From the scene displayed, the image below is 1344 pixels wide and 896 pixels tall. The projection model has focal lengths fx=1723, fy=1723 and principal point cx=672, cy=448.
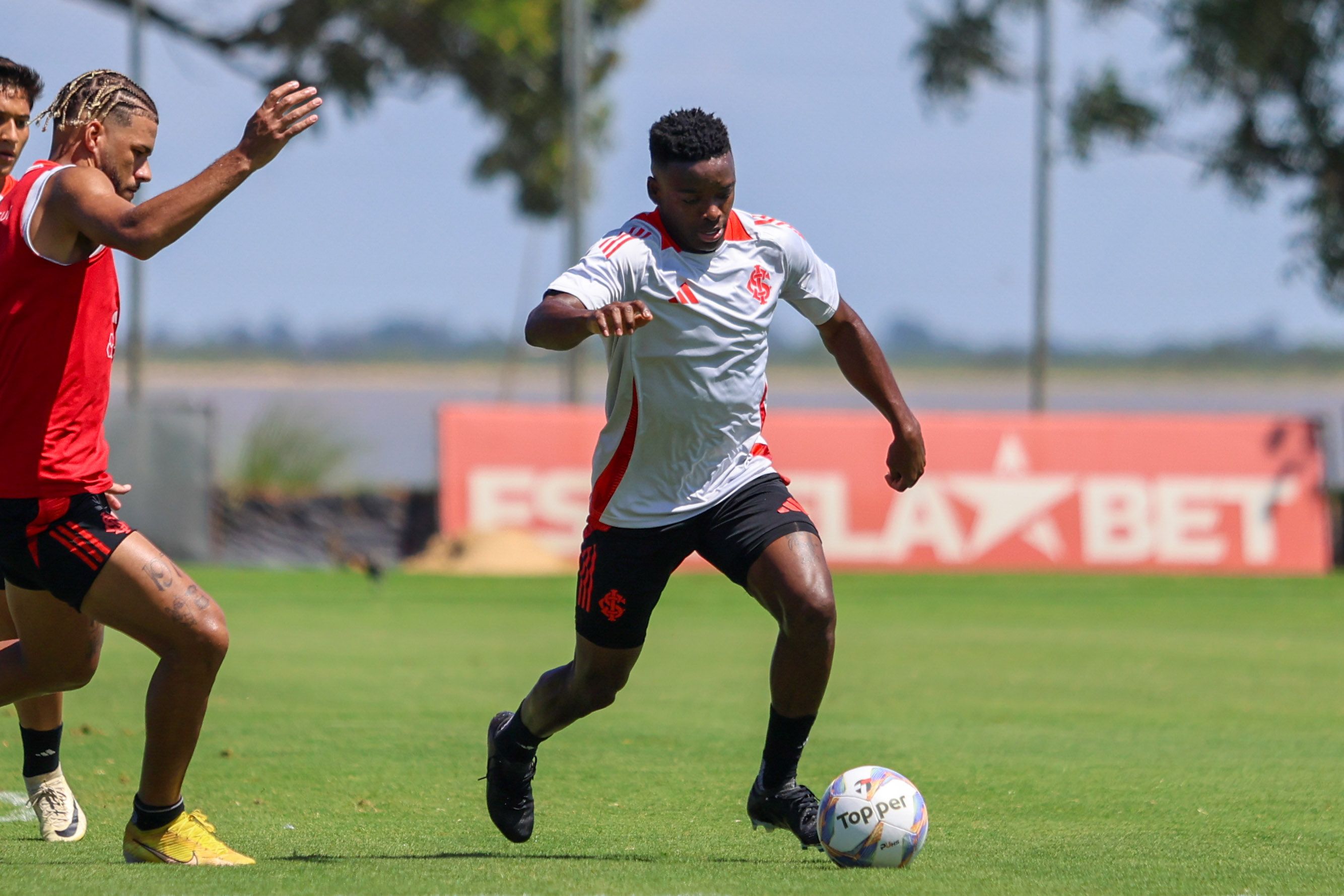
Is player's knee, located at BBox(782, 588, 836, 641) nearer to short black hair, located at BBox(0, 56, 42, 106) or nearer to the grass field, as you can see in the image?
the grass field

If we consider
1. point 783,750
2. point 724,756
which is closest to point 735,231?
point 783,750

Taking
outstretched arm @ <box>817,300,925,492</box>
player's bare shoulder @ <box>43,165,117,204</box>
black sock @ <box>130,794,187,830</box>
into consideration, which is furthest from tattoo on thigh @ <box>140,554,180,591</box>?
outstretched arm @ <box>817,300,925,492</box>

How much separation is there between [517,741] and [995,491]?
Answer: 13.2 metres

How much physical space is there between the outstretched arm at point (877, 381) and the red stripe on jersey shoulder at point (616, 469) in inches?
30.4

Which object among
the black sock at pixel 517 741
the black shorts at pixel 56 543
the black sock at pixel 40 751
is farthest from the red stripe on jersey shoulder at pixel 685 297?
the black sock at pixel 40 751

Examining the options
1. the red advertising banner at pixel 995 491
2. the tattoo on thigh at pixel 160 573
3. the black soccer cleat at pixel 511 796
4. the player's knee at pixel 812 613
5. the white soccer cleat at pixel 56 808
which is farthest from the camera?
the red advertising banner at pixel 995 491

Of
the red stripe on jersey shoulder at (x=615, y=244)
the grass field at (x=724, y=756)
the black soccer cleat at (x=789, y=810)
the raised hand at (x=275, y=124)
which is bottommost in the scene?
the grass field at (x=724, y=756)

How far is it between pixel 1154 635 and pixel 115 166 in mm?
9685

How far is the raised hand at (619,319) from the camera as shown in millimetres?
4738

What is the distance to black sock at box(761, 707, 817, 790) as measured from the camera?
548cm

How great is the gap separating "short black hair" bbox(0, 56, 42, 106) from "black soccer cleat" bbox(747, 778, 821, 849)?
3.15m

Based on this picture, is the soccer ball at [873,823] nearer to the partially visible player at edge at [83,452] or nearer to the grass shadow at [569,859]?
the grass shadow at [569,859]

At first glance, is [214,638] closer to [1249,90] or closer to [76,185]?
[76,185]

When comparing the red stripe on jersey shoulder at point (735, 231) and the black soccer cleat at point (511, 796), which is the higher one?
the red stripe on jersey shoulder at point (735, 231)
